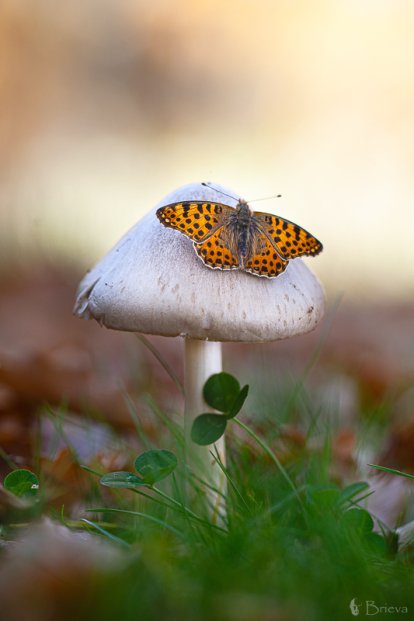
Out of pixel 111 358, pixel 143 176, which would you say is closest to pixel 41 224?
pixel 111 358

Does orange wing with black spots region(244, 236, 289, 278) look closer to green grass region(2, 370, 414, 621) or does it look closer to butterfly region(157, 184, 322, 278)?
butterfly region(157, 184, 322, 278)

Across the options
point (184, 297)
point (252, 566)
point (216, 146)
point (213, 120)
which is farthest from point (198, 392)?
point (213, 120)

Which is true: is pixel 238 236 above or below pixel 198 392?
above

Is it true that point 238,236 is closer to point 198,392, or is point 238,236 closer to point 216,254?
point 216,254

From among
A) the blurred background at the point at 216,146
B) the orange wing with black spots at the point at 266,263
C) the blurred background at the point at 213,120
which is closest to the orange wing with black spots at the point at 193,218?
the orange wing with black spots at the point at 266,263

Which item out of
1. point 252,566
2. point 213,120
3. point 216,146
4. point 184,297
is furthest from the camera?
point 213,120

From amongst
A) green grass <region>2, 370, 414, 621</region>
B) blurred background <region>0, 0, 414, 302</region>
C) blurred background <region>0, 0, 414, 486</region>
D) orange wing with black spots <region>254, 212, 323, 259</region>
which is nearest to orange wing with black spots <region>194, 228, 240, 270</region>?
orange wing with black spots <region>254, 212, 323, 259</region>

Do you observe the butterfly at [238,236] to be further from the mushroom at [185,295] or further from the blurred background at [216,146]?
the blurred background at [216,146]
